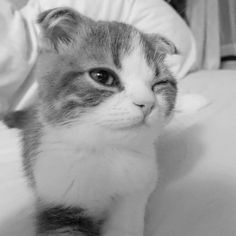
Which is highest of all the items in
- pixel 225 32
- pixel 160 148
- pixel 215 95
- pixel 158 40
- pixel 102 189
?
pixel 158 40

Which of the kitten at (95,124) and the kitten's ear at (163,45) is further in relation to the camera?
the kitten's ear at (163,45)

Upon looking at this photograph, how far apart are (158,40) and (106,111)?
10.5 inches

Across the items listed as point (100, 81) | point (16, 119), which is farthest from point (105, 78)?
point (16, 119)

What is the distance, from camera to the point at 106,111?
1.64 ft

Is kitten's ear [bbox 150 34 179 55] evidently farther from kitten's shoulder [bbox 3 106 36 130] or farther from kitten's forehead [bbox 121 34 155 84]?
kitten's shoulder [bbox 3 106 36 130]

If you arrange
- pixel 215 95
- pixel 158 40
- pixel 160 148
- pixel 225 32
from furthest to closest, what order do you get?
pixel 225 32, pixel 215 95, pixel 160 148, pixel 158 40

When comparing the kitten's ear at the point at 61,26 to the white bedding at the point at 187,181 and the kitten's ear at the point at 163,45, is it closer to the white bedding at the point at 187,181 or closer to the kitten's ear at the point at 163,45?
the kitten's ear at the point at 163,45

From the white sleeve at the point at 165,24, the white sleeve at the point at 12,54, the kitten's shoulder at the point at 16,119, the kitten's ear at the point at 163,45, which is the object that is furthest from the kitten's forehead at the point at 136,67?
the white sleeve at the point at 165,24

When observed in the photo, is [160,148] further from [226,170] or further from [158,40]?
[158,40]

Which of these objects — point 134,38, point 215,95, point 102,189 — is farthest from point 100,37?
point 215,95

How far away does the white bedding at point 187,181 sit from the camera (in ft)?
1.92

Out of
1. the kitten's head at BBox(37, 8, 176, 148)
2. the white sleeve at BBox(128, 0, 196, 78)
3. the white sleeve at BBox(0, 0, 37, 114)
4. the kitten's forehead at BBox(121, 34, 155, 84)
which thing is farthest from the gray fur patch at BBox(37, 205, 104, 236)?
the white sleeve at BBox(128, 0, 196, 78)

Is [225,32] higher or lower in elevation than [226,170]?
lower

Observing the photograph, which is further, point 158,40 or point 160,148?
point 160,148
